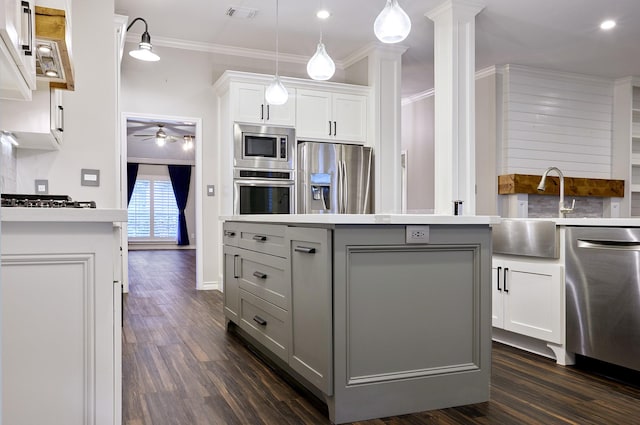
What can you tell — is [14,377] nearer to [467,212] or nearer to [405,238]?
[405,238]

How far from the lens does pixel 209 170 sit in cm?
566

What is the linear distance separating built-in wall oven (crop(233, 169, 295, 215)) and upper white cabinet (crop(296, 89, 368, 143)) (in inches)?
21.2

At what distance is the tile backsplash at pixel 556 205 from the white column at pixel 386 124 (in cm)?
173

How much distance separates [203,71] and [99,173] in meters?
2.54

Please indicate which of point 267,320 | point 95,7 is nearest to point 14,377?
point 267,320

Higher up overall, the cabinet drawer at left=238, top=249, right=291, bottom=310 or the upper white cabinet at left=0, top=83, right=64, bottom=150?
the upper white cabinet at left=0, top=83, right=64, bottom=150

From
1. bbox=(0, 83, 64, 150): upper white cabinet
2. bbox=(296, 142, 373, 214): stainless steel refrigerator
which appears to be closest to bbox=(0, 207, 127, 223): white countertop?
bbox=(0, 83, 64, 150): upper white cabinet

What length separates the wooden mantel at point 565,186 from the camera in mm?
5891

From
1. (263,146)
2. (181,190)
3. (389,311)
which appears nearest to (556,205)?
(263,146)

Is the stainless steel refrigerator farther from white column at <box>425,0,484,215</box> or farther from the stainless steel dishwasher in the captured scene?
the stainless steel dishwasher

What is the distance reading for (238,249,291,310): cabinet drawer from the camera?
2.54m

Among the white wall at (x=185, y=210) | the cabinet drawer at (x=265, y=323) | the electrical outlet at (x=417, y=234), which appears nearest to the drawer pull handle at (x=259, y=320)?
the cabinet drawer at (x=265, y=323)

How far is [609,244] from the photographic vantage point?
2.65 m

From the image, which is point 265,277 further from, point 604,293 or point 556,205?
point 556,205
